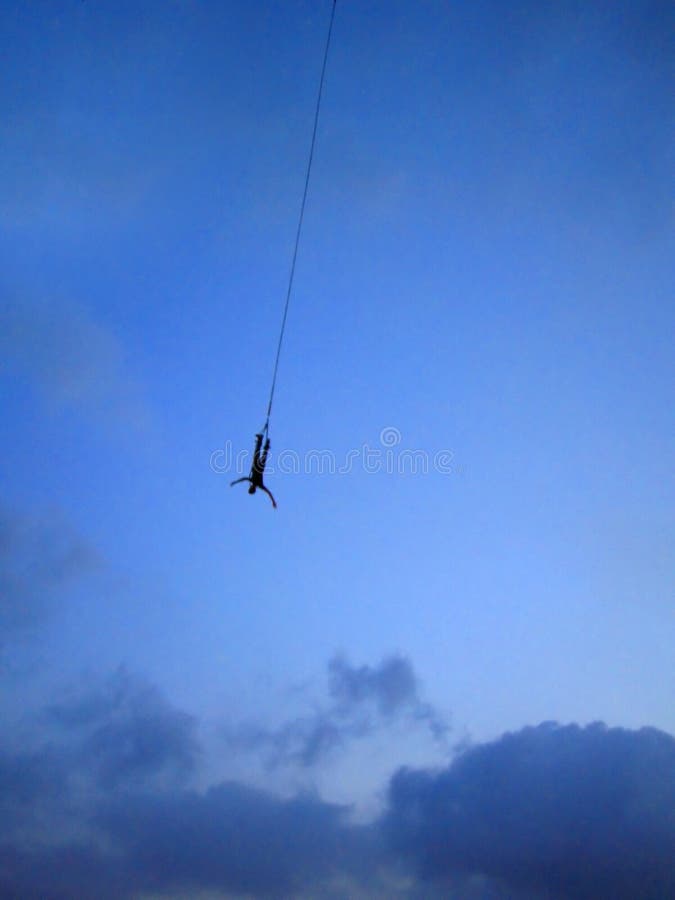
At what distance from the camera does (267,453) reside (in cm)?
1573

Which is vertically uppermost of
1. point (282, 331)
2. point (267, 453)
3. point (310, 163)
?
Answer: point (310, 163)

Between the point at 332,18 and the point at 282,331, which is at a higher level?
the point at 332,18

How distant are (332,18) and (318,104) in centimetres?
259

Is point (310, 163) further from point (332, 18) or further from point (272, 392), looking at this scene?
point (272, 392)

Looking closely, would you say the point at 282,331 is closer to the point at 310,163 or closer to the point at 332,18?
the point at 310,163

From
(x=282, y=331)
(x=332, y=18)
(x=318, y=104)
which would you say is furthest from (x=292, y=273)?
(x=332, y=18)

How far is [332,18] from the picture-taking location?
17.6m

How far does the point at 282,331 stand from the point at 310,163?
21.7 ft

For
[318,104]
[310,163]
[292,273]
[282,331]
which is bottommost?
[282,331]

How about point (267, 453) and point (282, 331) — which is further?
point (282, 331)

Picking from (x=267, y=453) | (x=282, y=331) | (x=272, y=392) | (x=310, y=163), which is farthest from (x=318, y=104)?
(x=267, y=453)

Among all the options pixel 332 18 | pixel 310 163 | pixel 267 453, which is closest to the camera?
pixel 267 453

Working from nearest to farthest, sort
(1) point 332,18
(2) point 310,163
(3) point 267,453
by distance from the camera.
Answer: (3) point 267,453
(1) point 332,18
(2) point 310,163

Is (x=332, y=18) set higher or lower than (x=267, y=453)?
higher
